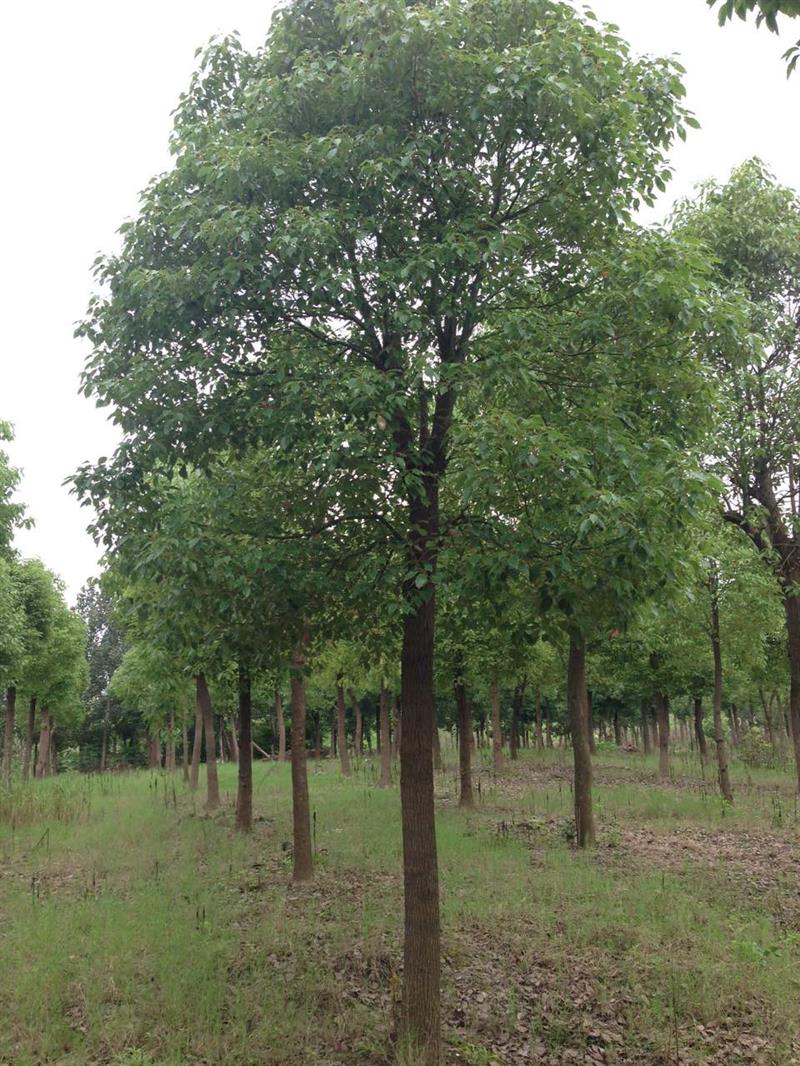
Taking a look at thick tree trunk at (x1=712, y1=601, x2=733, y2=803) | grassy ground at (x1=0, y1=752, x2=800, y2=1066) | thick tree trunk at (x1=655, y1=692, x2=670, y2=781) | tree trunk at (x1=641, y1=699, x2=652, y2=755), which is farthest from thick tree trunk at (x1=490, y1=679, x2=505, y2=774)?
tree trunk at (x1=641, y1=699, x2=652, y2=755)

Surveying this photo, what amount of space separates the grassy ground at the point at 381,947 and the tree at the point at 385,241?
4.26 feet

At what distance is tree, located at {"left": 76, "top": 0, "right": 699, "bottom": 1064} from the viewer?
5.56m

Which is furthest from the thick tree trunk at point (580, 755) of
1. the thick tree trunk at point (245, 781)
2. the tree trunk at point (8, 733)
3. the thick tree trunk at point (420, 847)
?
the tree trunk at point (8, 733)

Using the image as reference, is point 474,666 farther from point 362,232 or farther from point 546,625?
point 362,232

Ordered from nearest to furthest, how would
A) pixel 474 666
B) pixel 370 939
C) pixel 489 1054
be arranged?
pixel 489 1054 < pixel 370 939 < pixel 474 666

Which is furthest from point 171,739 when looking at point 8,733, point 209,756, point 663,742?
point 663,742

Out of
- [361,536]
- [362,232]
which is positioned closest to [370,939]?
[361,536]

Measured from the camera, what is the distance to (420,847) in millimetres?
6156

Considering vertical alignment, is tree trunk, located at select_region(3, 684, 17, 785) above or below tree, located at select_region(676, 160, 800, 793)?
below

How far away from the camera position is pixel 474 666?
1700cm

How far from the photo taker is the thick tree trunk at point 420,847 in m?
5.84

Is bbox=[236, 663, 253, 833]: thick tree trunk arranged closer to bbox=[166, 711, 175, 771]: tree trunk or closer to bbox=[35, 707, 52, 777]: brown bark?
bbox=[166, 711, 175, 771]: tree trunk

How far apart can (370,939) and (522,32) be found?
868 centimetres

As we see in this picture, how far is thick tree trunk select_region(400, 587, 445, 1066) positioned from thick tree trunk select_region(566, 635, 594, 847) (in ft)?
19.3
